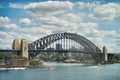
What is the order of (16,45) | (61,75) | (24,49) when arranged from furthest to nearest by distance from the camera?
(16,45) → (24,49) → (61,75)

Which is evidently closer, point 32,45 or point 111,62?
point 32,45

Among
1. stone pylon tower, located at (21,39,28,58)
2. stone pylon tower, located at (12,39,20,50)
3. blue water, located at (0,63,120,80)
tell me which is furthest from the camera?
stone pylon tower, located at (12,39,20,50)

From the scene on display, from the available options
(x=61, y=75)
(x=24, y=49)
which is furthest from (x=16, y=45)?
(x=61, y=75)

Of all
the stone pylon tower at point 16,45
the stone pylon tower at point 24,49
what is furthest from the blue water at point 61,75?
the stone pylon tower at point 16,45

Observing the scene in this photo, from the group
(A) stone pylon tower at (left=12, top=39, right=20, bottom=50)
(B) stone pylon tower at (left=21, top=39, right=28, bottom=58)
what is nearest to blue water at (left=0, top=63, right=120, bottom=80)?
(B) stone pylon tower at (left=21, top=39, right=28, bottom=58)

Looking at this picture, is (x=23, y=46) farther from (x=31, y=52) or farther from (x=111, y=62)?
(x=111, y=62)

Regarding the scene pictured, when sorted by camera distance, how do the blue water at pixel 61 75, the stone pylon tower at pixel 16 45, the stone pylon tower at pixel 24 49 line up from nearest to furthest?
the blue water at pixel 61 75 < the stone pylon tower at pixel 24 49 < the stone pylon tower at pixel 16 45

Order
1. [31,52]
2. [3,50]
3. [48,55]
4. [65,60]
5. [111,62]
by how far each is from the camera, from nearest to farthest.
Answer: [3,50] → [31,52] → [111,62] → [65,60] → [48,55]

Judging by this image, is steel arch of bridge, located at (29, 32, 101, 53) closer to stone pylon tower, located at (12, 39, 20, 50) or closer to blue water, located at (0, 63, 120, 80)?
stone pylon tower, located at (12, 39, 20, 50)

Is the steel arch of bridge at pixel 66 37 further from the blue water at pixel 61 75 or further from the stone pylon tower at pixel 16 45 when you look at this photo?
the blue water at pixel 61 75

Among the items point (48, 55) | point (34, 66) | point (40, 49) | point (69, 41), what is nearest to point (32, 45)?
point (40, 49)

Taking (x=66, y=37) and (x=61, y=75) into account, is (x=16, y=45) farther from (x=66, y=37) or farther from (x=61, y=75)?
(x=61, y=75)
